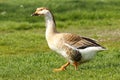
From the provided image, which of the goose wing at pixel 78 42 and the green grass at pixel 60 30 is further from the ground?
the goose wing at pixel 78 42

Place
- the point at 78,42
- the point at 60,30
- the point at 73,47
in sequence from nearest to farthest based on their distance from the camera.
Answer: the point at 73,47 < the point at 78,42 < the point at 60,30

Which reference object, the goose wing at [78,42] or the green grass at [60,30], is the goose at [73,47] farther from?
the green grass at [60,30]

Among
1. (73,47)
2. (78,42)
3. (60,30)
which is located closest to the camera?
(73,47)

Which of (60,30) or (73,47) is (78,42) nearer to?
(73,47)

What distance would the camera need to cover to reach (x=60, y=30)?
30.5m

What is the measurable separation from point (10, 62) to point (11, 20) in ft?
58.9

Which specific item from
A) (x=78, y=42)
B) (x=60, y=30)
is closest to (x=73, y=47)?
(x=78, y=42)

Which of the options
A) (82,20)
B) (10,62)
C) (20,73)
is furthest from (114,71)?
(82,20)

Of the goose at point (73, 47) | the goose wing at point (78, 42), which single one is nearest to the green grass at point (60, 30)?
the goose at point (73, 47)

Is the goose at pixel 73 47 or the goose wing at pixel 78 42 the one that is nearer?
the goose at pixel 73 47

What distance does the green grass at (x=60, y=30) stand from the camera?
1297 cm

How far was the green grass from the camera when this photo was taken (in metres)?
13.0

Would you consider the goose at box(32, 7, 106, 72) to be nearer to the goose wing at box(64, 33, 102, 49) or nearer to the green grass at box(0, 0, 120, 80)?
the goose wing at box(64, 33, 102, 49)

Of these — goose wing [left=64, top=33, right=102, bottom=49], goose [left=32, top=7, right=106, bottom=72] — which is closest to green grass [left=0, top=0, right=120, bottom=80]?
goose [left=32, top=7, right=106, bottom=72]
